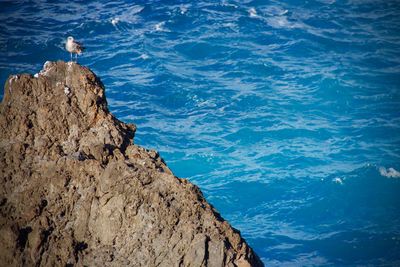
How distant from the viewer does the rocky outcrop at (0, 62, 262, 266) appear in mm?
4441

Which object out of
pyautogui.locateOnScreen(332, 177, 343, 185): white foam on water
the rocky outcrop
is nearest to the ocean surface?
pyautogui.locateOnScreen(332, 177, 343, 185): white foam on water

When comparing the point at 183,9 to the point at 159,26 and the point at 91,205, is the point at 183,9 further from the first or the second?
the point at 91,205

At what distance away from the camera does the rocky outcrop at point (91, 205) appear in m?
4.44

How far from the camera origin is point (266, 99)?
18500 millimetres

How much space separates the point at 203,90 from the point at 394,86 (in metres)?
8.30

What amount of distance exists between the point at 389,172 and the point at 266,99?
5.44 meters

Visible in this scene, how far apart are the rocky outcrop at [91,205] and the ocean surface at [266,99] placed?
26.8ft

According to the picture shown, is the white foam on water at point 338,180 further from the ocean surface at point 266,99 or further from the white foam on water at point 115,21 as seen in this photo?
the white foam on water at point 115,21

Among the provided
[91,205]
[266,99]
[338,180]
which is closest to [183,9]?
[266,99]

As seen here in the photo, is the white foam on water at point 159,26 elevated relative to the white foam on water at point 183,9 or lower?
lower

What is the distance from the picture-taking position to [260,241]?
1305cm

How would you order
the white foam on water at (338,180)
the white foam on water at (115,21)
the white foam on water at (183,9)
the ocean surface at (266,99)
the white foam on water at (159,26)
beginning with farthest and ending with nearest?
the white foam on water at (183,9) < the white foam on water at (115,21) < the white foam on water at (159,26) < the white foam on water at (338,180) < the ocean surface at (266,99)

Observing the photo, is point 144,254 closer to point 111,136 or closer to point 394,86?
point 111,136

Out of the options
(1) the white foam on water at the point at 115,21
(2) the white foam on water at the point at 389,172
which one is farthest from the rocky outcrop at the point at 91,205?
(1) the white foam on water at the point at 115,21
